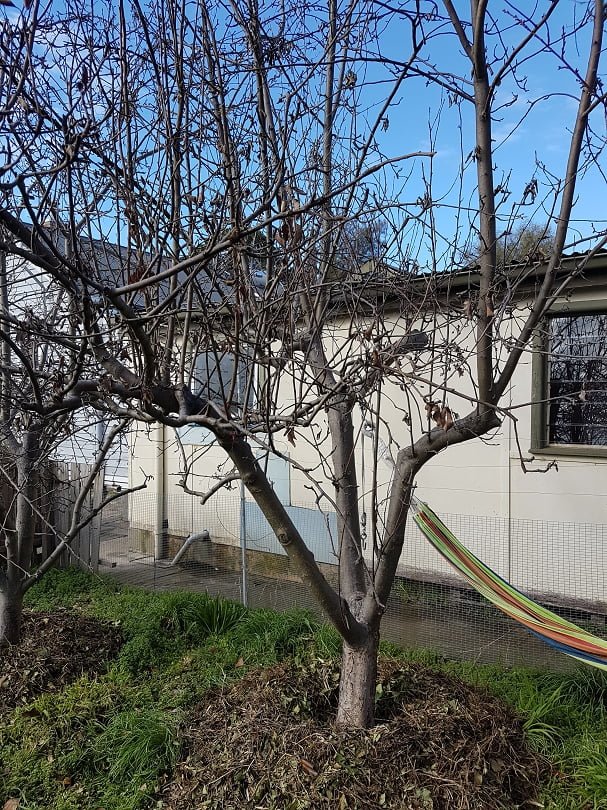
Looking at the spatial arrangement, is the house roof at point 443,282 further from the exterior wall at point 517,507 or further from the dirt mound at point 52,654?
the dirt mound at point 52,654

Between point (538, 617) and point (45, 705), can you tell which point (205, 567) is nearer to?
point (45, 705)

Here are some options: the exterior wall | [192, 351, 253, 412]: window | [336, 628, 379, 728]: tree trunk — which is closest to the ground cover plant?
[336, 628, 379, 728]: tree trunk

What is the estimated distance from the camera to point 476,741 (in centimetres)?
321

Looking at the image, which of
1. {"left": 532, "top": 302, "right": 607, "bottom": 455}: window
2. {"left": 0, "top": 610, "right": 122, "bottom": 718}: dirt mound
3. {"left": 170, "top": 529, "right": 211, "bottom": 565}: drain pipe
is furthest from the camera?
{"left": 532, "top": 302, "right": 607, "bottom": 455}: window

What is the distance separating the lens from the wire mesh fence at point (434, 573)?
5289mm

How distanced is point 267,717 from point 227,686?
2.36 feet

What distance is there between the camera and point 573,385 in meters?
5.83

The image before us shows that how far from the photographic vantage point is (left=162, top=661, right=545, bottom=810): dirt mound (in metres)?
2.89

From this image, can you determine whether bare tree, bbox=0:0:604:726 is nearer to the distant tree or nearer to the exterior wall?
the distant tree

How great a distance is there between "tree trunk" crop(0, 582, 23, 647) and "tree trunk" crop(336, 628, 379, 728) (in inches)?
116

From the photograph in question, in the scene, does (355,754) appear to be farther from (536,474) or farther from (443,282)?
(536,474)

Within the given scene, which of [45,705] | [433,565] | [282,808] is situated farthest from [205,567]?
[282,808]

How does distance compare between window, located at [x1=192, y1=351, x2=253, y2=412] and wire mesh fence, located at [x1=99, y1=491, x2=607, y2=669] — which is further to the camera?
wire mesh fence, located at [x1=99, y1=491, x2=607, y2=669]

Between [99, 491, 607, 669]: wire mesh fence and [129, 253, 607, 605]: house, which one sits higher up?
[129, 253, 607, 605]: house
